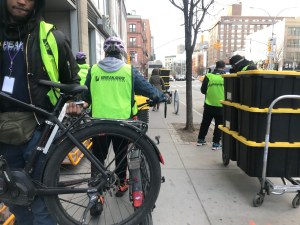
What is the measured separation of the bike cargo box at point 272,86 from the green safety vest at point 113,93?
1.45 metres

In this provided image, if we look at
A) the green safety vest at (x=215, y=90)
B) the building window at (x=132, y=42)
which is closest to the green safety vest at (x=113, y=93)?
the green safety vest at (x=215, y=90)

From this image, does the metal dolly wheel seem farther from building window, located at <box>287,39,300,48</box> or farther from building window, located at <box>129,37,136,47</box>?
building window, located at <box>287,39,300,48</box>

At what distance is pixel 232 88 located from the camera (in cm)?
448

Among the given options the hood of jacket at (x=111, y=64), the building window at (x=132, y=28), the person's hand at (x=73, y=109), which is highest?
the building window at (x=132, y=28)

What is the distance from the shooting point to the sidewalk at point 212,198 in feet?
11.6

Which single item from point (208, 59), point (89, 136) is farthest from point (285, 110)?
point (208, 59)

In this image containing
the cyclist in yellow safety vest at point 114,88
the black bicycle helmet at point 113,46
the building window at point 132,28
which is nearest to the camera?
the cyclist in yellow safety vest at point 114,88

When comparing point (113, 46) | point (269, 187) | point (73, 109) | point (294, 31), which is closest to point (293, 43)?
point (294, 31)

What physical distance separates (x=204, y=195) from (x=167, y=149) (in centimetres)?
240

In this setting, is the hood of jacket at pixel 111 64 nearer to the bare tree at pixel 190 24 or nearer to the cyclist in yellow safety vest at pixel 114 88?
the cyclist in yellow safety vest at pixel 114 88

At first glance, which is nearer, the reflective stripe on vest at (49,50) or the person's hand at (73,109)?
the reflective stripe on vest at (49,50)

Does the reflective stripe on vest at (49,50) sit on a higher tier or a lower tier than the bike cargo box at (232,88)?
higher

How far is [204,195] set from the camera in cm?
418

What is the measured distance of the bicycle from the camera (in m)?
2.24
